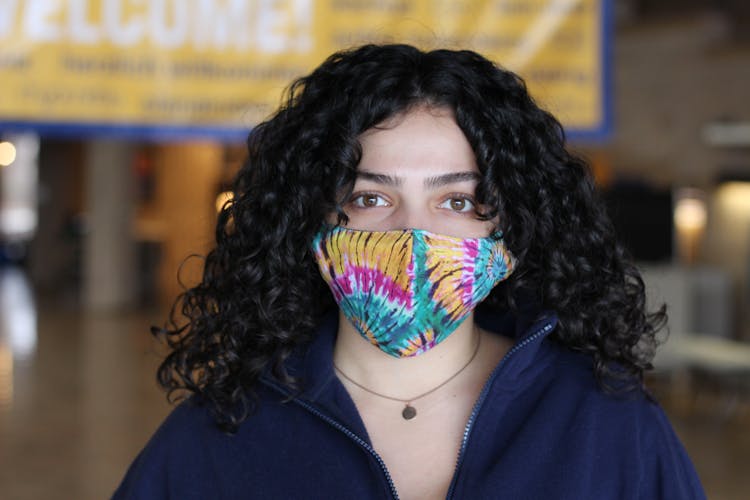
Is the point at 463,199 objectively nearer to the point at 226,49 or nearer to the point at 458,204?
the point at 458,204

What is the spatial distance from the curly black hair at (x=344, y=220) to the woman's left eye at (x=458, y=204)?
22mm

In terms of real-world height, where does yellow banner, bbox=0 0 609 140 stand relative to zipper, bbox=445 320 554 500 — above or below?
above

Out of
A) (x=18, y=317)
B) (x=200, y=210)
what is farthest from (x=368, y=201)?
(x=200, y=210)

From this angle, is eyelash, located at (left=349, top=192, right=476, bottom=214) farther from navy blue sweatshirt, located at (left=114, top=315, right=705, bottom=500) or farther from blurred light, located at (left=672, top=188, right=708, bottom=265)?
blurred light, located at (left=672, top=188, right=708, bottom=265)

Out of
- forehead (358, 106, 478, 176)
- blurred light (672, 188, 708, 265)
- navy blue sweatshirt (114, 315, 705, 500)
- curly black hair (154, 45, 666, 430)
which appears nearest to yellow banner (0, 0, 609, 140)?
curly black hair (154, 45, 666, 430)

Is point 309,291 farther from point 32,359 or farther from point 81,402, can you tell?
point 32,359

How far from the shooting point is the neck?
1.50 metres

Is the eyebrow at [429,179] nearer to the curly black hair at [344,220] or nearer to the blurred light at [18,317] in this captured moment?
the curly black hair at [344,220]

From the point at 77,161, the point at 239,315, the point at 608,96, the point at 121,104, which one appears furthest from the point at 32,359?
the point at 77,161

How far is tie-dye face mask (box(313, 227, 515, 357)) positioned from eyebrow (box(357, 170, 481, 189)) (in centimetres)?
7

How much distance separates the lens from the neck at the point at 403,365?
1.50 meters

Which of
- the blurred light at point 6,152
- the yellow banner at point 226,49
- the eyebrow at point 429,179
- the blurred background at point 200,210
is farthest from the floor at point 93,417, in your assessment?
the blurred light at point 6,152

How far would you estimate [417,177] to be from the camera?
4.53ft

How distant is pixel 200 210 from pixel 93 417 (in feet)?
27.5
